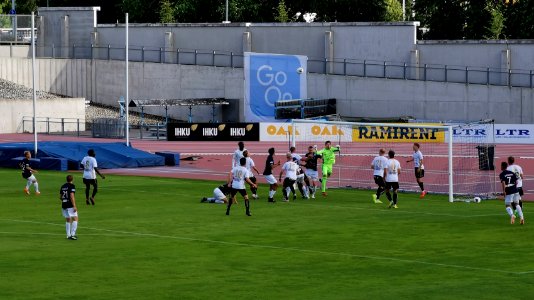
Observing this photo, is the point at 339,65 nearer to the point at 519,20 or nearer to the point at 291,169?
the point at 519,20

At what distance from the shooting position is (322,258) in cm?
3206

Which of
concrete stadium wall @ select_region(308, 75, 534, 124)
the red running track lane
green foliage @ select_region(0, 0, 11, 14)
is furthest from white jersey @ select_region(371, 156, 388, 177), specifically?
green foliage @ select_region(0, 0, 11, 14)

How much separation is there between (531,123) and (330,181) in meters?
29.0

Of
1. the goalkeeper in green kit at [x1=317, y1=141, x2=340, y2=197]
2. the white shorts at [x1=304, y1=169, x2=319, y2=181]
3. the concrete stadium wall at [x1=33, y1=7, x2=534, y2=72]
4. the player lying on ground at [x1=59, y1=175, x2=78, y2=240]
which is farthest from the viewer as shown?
the concrete stadium wall at [x1=33, y1=7, x2=534, y2=72]

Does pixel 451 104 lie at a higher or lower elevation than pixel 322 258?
higher

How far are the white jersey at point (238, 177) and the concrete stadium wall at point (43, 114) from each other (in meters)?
43.6

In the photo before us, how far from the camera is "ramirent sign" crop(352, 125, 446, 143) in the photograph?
2361 inches

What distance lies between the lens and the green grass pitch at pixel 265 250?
2747 centimetres

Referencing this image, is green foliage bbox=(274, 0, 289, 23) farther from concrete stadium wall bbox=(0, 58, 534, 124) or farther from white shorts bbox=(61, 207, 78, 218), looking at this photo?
white shorts bbox=(61, 207, 78, 218)

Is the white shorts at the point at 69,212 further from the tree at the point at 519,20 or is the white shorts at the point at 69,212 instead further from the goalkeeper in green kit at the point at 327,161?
the tree at the point at 519,20

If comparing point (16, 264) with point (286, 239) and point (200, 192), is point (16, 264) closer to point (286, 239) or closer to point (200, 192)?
point (286, 239)

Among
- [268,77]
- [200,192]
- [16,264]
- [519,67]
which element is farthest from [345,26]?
[16,264]

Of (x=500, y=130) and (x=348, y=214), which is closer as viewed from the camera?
(x=348, y=214)

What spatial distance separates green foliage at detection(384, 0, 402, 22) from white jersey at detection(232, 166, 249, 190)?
229ft
